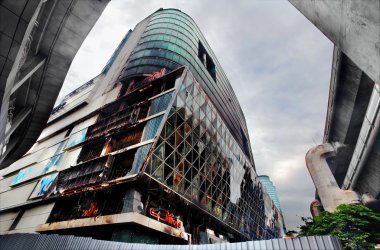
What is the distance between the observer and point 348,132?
1886cm

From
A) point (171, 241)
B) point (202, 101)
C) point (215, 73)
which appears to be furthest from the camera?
point (215, 73)

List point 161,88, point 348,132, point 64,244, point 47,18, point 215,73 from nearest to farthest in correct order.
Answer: point 64,244, point 47,18, point 348,132, point 161,88, point 215,73

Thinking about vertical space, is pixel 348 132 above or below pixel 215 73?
below

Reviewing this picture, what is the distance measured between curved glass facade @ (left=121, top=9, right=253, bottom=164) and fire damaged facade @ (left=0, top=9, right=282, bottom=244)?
28cm

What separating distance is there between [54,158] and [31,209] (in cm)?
690

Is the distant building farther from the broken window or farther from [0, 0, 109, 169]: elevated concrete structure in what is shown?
[0, 0, 109, 169]: elevated concrete structure

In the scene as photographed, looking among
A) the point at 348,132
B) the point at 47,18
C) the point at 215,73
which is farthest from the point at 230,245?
the point at 215,73

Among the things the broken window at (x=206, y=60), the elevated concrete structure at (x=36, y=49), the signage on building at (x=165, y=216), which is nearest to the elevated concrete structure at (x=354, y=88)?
the elevated concrete structure at (x=36, y=49)

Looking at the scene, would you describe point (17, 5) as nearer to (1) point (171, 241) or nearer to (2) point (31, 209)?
(1) point (171, 241)

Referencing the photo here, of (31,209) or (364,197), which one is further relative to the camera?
(31,209)

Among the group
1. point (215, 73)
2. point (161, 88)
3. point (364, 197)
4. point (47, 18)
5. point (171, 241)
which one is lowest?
point (171, 241)

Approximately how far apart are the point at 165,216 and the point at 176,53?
27637 millimetres

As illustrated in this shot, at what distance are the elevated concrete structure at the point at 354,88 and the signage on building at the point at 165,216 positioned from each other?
1600 cm

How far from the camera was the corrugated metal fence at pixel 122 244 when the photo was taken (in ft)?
13.9
